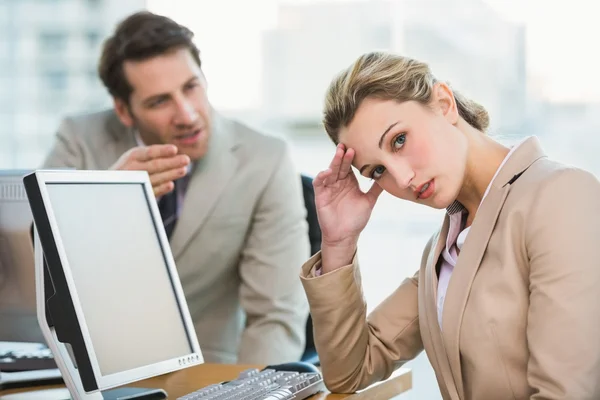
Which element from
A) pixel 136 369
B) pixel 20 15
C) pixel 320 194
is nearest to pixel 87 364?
pixel 136 369

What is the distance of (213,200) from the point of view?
2385mm

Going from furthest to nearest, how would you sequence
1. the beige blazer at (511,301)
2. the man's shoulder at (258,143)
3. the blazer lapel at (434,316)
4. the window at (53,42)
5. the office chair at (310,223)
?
the window at (53,42), the man's shoulder at (258,143), the office chair at (310,223), the blazer lapel at (434,316), the beige blazer at (511,301)

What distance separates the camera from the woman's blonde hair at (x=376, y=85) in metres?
1.47

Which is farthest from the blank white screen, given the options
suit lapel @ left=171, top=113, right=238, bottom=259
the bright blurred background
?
the bright blurred background

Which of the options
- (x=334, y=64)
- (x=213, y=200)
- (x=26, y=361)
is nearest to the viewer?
(x=26, y=361)

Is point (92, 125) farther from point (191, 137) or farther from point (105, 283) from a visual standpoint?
point (105, 283)

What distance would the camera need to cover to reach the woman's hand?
1.61m

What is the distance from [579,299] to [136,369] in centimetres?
71

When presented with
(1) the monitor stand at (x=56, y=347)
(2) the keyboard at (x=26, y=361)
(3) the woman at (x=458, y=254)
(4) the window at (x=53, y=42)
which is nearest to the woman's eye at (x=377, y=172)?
(3) the woman at (x=458, y=254)

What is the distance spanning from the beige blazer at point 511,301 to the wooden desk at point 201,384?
0.10 feet

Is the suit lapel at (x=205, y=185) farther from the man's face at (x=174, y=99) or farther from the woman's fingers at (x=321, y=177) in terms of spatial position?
the woman's fingers at (x=321, y=177)

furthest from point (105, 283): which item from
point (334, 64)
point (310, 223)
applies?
point (334, 64)

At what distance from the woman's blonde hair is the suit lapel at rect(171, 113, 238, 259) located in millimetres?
886

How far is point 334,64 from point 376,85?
7.61 feet
